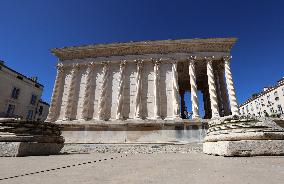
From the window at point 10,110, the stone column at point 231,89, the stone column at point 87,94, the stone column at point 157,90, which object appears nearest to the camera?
the stone column at point 231,89

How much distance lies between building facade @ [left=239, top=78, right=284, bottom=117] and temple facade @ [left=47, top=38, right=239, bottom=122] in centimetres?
2358

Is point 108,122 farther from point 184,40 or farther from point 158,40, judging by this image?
point 184,40

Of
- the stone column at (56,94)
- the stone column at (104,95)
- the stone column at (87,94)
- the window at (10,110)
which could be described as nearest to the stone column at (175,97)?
the stone column at (104,95)

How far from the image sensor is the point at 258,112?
2079 inches

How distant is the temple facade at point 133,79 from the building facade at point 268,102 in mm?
23581

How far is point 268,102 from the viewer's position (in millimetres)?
47969

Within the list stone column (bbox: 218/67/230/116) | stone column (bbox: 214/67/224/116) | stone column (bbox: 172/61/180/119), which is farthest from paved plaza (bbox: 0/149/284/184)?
stone column (bbox: 214/67/224/116)

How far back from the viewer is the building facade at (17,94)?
3209 cm

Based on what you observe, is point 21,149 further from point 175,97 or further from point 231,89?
point 231,89

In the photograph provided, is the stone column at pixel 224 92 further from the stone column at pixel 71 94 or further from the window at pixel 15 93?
the window at pixel 15 93

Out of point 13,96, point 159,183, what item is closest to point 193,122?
point 159,183

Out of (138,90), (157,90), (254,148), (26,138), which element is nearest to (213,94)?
(157,90)

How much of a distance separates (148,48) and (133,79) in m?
4.23

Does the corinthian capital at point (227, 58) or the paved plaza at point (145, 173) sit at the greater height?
the corinthian capital at point (227, 58)
